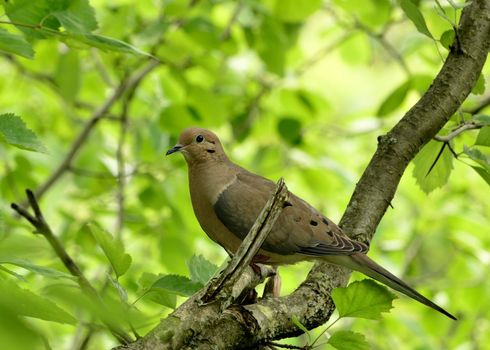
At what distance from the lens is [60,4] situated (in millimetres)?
2074

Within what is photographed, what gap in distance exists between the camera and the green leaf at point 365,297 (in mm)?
1813

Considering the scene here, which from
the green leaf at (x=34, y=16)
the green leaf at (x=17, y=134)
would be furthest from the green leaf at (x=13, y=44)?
the green leaf at (x=17, y=134)

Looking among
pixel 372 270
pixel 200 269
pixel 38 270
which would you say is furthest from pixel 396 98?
pixel 38 270

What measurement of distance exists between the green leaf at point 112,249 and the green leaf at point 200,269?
1.09 ft

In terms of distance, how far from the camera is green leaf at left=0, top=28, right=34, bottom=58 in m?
1.92

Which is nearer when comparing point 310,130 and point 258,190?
point 258,190

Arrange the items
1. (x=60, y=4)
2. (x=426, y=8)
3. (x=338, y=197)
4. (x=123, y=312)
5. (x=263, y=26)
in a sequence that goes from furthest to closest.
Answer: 1. (x=338, y=197)
2. (x=263, y=26)
3. (x=426, y=8)
4. (x=60, y=4)
5. (x=123, y=312)

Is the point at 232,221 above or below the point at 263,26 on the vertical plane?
below

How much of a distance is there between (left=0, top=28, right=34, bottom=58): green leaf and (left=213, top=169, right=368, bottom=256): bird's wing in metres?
1.21

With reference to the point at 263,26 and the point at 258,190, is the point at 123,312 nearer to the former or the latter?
the point at 258,190

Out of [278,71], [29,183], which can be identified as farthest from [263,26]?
[29,183]

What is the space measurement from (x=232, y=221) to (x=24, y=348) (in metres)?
2.34

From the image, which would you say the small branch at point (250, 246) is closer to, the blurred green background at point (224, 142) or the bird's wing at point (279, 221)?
the bird's wing at point (279, 221)

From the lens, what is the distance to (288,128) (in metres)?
4.56
